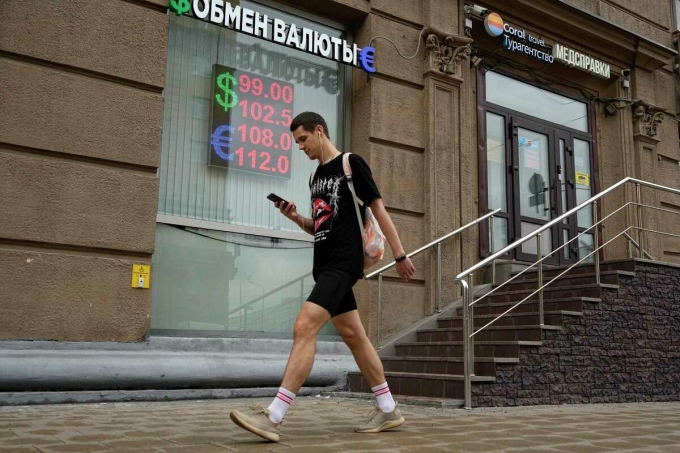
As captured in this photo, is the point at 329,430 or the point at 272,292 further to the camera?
the point at 272,292

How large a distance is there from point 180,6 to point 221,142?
155 cm

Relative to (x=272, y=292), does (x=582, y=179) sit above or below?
above

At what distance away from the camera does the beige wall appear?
6.54 meters

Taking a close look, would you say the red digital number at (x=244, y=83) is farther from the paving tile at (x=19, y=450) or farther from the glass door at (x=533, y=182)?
the paving tile at (x=19, y=450)

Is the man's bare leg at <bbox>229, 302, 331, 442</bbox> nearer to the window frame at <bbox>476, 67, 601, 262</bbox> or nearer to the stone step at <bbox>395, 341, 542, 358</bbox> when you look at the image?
the stone step at <bbox>395, 341, 542, 358</bbox>

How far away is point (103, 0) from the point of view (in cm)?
732

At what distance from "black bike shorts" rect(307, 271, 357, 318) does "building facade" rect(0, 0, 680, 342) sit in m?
3.24

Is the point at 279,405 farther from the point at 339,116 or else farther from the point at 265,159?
the point at 339,116

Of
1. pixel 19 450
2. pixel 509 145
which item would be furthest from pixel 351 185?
pixel 509 145

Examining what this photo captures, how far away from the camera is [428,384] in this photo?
691 cm

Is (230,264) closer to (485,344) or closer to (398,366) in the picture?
(398,366)

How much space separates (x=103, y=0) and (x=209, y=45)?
1.42 meters

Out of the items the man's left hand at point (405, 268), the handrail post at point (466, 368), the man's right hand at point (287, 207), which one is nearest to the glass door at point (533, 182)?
the handrail post at point (466, 368)

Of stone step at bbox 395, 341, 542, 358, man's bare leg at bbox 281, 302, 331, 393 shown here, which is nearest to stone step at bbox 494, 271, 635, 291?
stone step at bbox 395, 341, 542, 358
